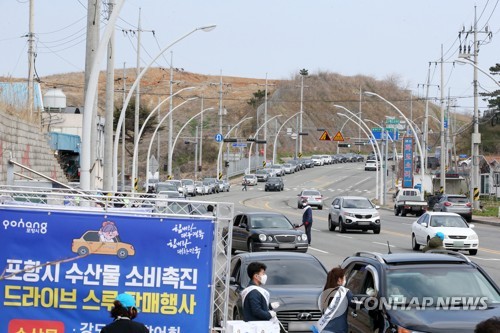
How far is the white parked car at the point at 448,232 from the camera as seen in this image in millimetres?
32188

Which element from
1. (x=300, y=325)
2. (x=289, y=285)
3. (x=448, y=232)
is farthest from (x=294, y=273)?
(x=448, y=232)

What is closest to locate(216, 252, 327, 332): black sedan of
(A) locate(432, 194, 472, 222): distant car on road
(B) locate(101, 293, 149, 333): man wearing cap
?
(B) locate(101, 293, 149, 333): man wearing cap

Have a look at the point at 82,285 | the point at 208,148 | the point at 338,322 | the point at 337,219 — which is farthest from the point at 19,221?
the point at 208,148

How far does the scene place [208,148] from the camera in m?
148

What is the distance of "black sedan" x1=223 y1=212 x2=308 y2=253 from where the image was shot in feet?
93.0

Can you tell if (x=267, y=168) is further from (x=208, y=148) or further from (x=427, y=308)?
(x=427, y=308)

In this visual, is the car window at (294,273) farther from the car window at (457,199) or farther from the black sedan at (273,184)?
the black sedan at (273,184)

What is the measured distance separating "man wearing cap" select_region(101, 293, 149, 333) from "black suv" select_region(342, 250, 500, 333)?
345 cm

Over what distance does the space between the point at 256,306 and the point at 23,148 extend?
16746mm

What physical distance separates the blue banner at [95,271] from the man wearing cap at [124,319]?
964 millimetres

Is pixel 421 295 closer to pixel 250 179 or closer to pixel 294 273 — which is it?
pixel 294 273

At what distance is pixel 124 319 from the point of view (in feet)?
26.6

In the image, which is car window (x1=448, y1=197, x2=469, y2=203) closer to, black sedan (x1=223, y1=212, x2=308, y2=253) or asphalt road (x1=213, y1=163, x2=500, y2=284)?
asphalt road (x1=213, y1=163, x2=500, y2=284)

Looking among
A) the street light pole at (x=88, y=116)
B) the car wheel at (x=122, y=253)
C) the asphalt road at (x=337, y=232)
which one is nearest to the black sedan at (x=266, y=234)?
the asphalt road at (x=337, y=232)
